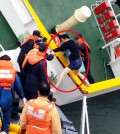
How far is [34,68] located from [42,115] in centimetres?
207

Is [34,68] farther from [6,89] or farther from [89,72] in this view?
[89,72]

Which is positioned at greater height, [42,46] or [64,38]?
[42,46]

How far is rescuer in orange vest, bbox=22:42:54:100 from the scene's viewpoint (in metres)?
7.30

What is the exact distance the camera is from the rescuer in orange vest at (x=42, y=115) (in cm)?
536

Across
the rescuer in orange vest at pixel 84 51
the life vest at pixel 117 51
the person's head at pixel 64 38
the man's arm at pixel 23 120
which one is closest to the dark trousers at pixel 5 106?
the man's arm at pixel 23 120

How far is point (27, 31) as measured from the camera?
28.0 ft

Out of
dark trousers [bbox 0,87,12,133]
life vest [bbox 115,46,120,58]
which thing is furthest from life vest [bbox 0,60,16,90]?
life vest [bbox 115,46,120,58]

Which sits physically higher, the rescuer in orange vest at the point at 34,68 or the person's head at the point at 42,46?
the person's head at the point at 42,46

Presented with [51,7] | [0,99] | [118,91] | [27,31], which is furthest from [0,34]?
[118,91]

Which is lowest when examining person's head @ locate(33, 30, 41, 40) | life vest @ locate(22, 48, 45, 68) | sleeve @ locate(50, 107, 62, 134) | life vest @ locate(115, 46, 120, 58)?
life vest @ locate(115, 46, 120, 58)

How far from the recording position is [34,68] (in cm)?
731

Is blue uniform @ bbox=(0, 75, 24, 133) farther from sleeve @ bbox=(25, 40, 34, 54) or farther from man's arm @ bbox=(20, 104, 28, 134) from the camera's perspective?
sleeve @ bbox=(25, 40, 34, 54)

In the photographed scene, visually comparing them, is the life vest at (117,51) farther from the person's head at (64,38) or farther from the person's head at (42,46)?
the person's head at (42,46)

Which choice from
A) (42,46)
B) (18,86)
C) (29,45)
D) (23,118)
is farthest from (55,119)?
(29,45)
